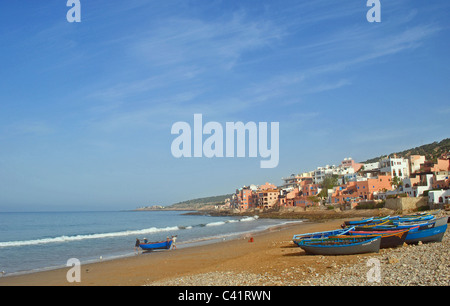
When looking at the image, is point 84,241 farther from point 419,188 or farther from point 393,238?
point 419,188


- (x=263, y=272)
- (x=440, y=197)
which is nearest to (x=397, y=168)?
(x=440, y=197)

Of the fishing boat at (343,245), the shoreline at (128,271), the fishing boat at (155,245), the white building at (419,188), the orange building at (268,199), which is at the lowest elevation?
the orange building at (268,199)

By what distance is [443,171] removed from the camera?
60.2 meters

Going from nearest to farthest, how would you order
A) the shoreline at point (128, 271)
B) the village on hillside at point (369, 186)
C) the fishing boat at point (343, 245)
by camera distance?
the shoreline at point (128, 271), the fishing boat at point (343, 245), the village on hillside at point (369, 186)

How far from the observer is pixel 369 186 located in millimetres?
68812

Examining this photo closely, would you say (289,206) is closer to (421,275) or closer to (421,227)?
(421,227)

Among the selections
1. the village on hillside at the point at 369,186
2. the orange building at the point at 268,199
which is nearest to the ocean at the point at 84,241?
the village on hillside at the point at 369,186

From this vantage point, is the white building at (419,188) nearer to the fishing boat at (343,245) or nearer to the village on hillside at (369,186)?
the village on hillside at (369,186)

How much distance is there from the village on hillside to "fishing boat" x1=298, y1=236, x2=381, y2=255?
1421 inches

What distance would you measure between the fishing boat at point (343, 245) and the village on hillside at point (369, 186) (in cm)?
3609

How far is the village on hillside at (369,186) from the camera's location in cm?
5547

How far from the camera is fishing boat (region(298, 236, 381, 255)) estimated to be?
1659 cm

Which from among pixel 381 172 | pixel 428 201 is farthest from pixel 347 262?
pixel 381 172
